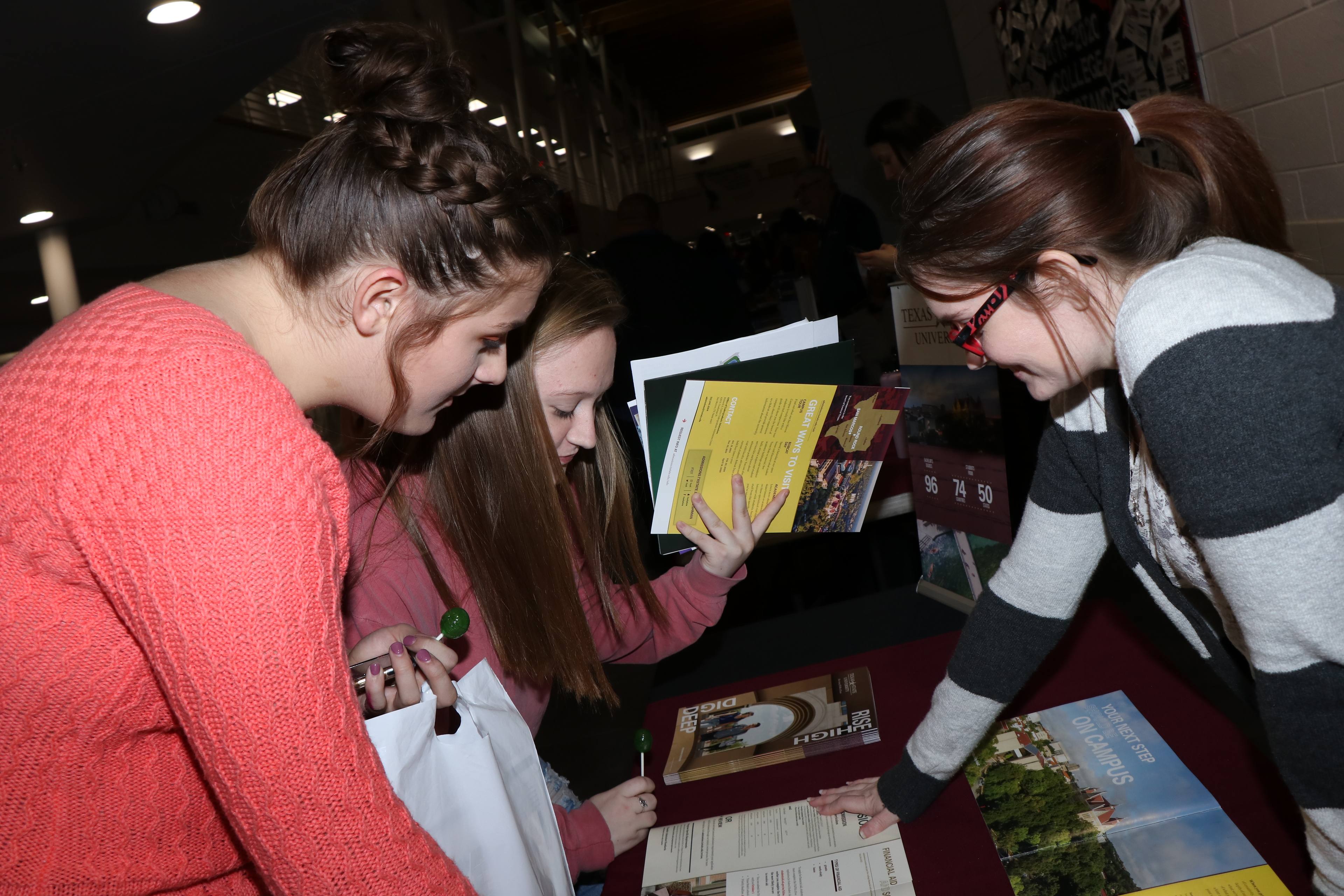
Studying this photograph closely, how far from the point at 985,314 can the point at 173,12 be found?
87.6 inches

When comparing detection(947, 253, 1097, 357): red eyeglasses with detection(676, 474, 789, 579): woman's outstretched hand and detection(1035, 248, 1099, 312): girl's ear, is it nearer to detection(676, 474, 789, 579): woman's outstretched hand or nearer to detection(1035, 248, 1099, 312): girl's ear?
detection(1035, 248, 1099, 312): girl's ear

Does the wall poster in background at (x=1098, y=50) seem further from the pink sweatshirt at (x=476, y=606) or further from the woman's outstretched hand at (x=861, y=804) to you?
the woman's outstretched hand at (x=861, y=804)

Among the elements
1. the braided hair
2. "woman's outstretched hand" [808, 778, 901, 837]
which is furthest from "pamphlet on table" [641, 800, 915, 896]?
the braided hair

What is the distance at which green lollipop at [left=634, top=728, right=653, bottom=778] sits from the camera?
123 centimetres

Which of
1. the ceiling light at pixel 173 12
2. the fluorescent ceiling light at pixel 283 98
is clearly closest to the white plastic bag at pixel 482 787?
the ceiling light at pixel 173 12

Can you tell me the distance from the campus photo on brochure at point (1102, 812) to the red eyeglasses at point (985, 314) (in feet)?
1.78

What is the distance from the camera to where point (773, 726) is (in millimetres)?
1334

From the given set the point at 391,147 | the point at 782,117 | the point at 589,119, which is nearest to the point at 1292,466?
the point at 391,147

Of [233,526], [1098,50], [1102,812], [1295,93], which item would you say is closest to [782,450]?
[1102,812]

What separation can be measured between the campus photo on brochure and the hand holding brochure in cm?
42

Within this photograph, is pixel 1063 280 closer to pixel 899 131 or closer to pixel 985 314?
pixel 985 314

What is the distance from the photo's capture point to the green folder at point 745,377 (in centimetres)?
117

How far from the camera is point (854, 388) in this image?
126cm

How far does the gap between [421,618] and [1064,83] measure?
2875 millimetres
